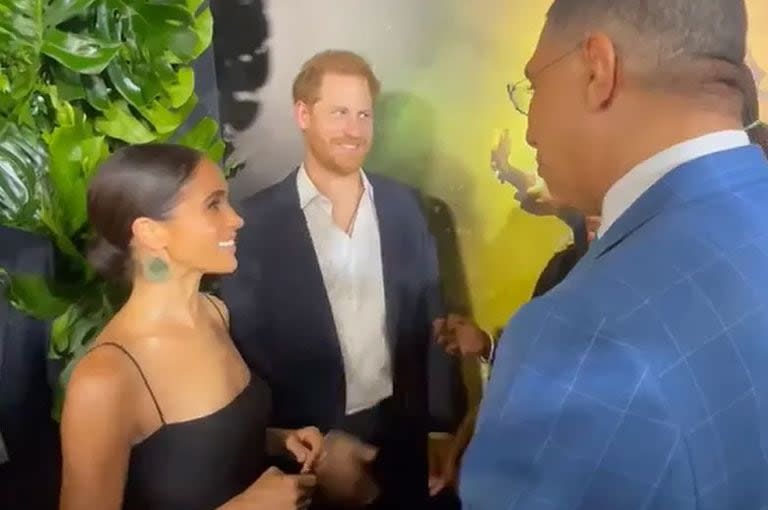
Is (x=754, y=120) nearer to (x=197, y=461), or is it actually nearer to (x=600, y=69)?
(x=600, y=69)

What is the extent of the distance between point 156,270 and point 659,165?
0.54 metres

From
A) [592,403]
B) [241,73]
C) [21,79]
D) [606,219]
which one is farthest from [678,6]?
[21,79]

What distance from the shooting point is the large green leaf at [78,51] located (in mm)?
1125

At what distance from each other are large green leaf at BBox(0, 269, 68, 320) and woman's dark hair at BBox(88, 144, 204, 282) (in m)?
0.06

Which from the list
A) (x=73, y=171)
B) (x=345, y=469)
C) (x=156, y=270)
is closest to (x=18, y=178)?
(x=73, y=171)

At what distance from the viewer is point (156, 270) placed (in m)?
1.13

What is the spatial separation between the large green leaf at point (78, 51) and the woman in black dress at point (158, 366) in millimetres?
100

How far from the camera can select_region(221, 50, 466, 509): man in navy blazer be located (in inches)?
49.6

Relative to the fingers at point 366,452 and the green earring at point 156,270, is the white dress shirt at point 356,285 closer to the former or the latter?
the fingers at point 366,452

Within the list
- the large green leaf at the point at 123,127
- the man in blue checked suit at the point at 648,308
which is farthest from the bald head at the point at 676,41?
the large green leaf at the point at 123,127

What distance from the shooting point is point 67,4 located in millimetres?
1127

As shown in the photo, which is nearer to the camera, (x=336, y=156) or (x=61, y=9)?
(x=61, y=9)

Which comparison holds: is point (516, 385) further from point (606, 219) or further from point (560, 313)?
point (606, 219)

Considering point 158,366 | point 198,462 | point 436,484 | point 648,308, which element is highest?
point 648,308
